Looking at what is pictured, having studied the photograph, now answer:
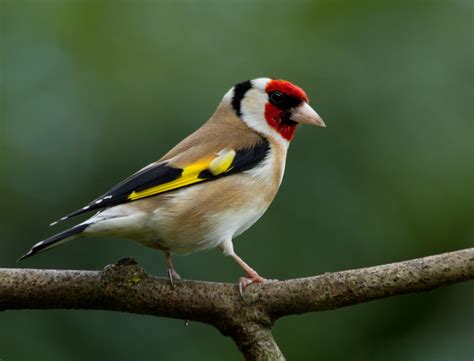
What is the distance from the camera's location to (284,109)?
5.12 m

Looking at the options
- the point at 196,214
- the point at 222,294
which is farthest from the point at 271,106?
the point at 222,294

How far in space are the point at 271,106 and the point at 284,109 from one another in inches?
3.6

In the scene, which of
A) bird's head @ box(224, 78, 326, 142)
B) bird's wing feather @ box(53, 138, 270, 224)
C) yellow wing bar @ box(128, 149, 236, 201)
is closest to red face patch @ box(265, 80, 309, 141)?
bird's head @ box(224, 78, 326, 142)

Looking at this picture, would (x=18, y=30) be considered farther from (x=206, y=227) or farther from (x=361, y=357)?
(x=361, y=357)

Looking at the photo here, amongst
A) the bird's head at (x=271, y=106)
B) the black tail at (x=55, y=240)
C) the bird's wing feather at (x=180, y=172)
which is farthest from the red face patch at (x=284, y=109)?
the black tail at (x=55, y=240)

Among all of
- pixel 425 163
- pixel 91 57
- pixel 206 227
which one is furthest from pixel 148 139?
pixel 425 163

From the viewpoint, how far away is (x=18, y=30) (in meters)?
5.54

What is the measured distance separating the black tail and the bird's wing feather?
0.41ft

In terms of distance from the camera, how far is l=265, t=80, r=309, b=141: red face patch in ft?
16.6

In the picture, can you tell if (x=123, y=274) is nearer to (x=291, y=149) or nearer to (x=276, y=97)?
(x=291, y=149)

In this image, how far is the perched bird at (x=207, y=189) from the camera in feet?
13.7

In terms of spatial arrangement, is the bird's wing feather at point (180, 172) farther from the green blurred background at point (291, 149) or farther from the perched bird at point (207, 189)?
the green blurred background at point (291, 149)

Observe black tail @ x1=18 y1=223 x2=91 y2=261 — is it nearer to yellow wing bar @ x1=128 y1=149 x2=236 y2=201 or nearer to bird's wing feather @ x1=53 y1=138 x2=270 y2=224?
bird's wing feather @ x1=53 y1=138 x2=270 y2=224

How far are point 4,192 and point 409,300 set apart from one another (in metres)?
2.44
